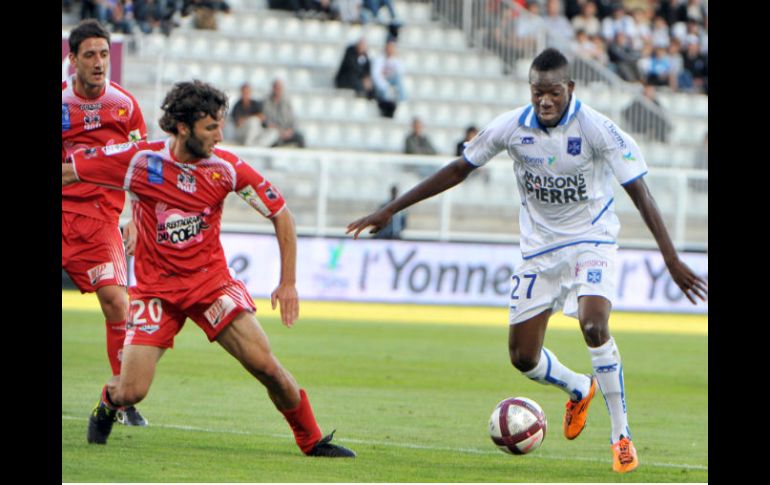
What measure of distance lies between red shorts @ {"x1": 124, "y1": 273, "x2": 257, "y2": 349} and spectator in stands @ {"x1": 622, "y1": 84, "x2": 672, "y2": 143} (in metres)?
20.5

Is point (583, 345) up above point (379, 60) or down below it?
below

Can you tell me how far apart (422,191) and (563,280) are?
3.51 feet

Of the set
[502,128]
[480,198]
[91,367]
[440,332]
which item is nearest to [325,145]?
[480,198]

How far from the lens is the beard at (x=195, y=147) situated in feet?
25.7

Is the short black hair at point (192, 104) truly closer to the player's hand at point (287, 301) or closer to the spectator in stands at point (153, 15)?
the player's hand at point (287, 301)

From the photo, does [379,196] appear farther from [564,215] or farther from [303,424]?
[303,424]

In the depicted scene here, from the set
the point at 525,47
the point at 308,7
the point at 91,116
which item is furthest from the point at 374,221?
the point at 308,7

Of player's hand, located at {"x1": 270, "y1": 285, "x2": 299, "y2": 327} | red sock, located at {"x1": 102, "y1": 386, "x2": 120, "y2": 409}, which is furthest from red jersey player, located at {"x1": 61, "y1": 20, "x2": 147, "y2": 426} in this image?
player's hand, located at {"x1": 270, "y1": 285, "x2": 299, "y2": 327}

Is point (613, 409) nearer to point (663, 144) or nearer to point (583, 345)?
point (583, 345)

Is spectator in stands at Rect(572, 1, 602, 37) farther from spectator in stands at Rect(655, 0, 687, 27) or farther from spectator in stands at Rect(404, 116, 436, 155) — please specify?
spectator in stands at Rect(404, 116, 436, 155)

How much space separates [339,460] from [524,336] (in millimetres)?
1518

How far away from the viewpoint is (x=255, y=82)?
27469 mm

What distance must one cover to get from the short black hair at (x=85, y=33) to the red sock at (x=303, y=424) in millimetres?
2977

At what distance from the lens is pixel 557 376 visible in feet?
29.5
